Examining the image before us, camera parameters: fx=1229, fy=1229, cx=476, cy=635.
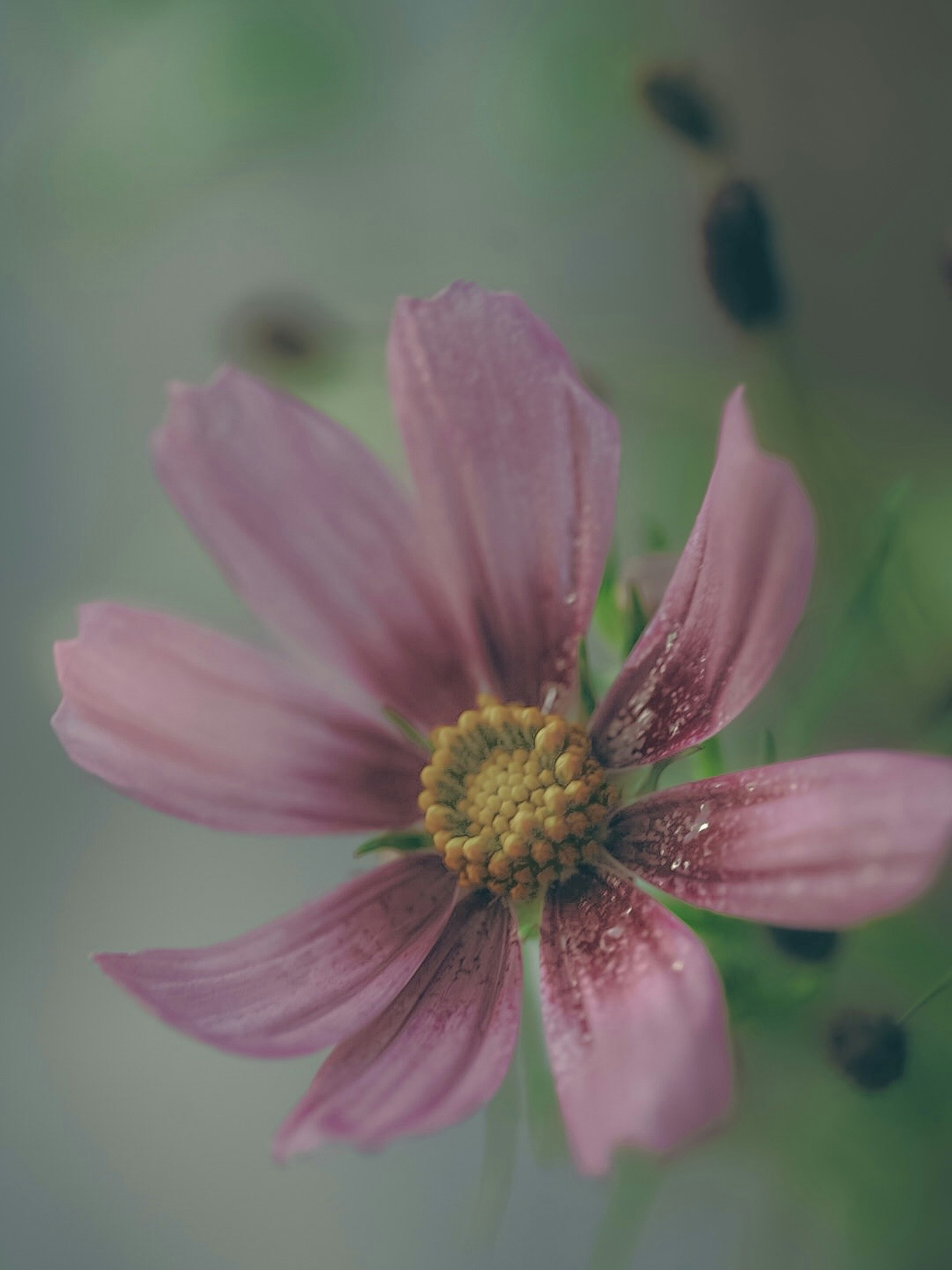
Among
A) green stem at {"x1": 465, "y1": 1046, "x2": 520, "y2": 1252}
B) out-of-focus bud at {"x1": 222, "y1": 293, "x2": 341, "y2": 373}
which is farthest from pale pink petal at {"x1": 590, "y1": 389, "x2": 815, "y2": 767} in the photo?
out-of-focus bud at {"x1": 222, "y1": 293, "x2": 341, "y2": 373}

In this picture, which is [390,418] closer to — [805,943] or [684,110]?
[684,110]

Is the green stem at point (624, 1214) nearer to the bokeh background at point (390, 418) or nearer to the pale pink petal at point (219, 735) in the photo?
the bokeh background at point (390, 418)

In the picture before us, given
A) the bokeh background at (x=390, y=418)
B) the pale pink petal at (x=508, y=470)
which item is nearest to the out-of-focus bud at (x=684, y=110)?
the bokeh background at (x=390, y=418)

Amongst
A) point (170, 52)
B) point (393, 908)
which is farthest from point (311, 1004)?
point (170, 52)

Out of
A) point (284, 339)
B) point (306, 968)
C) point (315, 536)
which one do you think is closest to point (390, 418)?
point (284, 339)

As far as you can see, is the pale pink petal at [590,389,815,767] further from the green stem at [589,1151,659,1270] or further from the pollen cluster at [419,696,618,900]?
the green stem at [589,1151,659,1270]
